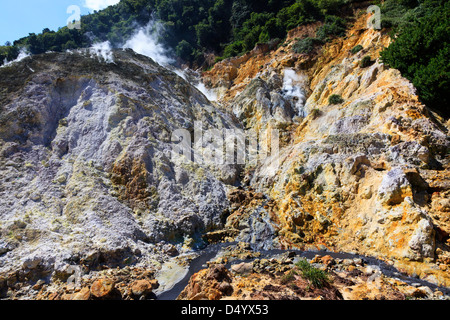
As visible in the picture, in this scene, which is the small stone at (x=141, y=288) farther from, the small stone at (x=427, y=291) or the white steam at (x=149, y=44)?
the white steam at (x=149, y=44)

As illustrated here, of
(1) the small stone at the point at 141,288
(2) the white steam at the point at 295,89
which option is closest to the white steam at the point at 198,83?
(2) the white steam at the point at 295,89

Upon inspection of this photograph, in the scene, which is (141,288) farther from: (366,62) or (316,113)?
(366,62)

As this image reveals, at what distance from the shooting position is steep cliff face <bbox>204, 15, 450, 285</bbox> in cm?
1050

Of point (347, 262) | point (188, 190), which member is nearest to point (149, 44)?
point (188, 190)

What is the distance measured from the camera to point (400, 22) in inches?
963

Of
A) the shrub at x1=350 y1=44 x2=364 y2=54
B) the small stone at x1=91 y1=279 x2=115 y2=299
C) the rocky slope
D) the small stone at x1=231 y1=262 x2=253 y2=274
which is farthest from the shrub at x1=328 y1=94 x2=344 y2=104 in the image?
the small stone at x1=91 y1=279 x2=115 y2=299

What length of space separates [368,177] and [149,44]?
48240 mm

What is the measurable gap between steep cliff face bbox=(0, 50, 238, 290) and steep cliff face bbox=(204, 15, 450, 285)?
4.42 meters

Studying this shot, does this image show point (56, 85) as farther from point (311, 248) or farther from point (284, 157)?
point (311, 248)

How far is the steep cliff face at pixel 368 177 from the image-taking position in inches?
413

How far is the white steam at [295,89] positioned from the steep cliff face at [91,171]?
1084 centimetres

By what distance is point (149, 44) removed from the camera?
1949 inches

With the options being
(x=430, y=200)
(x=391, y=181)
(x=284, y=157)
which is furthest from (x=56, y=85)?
(x=430, y=200)

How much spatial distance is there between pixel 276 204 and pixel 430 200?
7.37 m
